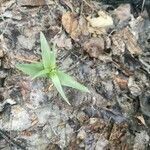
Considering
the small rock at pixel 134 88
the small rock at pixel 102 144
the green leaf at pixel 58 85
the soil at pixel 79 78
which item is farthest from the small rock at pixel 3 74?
the small rock at pixel 134 88

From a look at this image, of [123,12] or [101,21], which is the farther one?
[123,12]

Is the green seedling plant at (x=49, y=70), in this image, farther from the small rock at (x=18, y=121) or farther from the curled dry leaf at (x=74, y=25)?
the curled dry leaf at (x=74, y=25)

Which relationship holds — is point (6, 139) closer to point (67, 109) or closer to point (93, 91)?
point (67, 109)

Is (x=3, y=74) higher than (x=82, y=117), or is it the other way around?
(x=3, y=74)

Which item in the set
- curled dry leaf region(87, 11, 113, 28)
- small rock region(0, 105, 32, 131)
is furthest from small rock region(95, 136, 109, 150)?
curled dry leaf region(87, 11, 113, 28)

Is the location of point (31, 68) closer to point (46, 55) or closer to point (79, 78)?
point (46, 55)

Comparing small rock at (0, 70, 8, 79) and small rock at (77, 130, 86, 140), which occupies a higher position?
small rock at (0, 70, 8, 79)

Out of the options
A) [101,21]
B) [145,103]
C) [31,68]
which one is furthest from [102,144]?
[101,21]

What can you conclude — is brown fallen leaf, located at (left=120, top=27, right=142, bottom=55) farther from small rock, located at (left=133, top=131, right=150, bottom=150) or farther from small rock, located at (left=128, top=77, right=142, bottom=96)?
small rock, located at (left=133, top=131, right=150, bottom=150)
